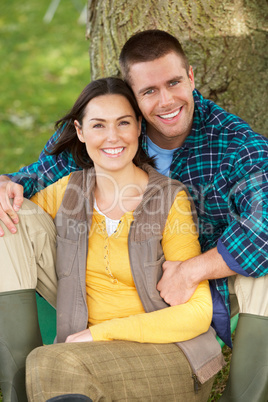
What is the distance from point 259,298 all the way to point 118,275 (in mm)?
628

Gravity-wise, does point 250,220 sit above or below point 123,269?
above

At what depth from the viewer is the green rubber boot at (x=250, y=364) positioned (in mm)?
2400

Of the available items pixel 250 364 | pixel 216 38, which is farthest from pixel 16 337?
pixel 216 38

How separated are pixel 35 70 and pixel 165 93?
17.2ft

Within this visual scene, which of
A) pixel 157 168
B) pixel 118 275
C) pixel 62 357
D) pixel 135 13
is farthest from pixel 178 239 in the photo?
pixel 135 13

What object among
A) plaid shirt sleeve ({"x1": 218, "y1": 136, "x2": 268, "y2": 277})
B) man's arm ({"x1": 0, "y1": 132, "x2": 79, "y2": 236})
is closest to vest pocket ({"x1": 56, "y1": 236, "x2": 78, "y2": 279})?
man's arm ({"x1": 0, "y1": 132, "x2": 79, "y2": 236})

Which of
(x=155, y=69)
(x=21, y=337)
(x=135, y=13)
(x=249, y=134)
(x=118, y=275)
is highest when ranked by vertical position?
(x=135, y=13)

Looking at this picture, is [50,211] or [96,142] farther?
[50,211]

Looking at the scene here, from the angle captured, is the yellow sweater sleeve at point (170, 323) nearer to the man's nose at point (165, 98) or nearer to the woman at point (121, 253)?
the woman at point (121, 253)

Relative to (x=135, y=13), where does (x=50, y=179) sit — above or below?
below

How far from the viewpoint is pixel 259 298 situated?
2.50 metres

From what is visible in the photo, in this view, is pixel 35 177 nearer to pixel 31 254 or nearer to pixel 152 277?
pixel 31 254

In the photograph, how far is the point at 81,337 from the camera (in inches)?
91.4

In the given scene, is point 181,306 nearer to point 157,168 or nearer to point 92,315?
point 92,315
